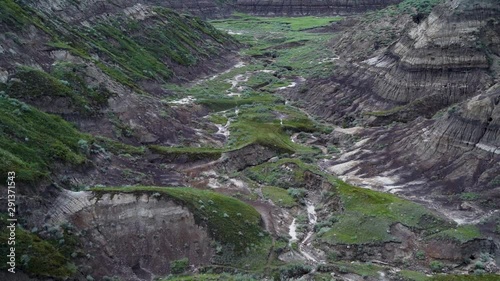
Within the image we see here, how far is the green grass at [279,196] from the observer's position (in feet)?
136

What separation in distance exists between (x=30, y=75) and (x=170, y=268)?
24.7 m

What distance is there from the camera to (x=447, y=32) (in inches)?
2394

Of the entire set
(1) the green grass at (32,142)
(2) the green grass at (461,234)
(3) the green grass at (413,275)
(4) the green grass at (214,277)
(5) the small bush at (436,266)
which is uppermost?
(1) the green grass at (32,142)

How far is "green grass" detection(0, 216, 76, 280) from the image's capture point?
2545 cm

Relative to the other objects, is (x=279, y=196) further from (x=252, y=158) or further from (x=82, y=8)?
(x=82, y=8)

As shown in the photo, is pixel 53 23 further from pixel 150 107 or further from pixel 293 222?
pixel 293 222

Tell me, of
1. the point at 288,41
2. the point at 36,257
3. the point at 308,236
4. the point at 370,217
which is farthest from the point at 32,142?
the point at 288,41

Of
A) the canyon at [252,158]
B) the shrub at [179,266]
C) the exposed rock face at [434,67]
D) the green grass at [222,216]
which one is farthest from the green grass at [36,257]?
the exposed rock face at [434,67]

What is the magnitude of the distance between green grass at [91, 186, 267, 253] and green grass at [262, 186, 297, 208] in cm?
481

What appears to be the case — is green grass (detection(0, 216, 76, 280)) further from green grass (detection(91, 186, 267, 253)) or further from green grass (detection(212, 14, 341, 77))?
green grass (detection(212, 14, 341, 77))

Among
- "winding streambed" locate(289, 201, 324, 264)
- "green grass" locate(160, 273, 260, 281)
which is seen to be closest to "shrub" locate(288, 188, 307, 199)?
"winding streambed" locate(289, 201, 324, 264)

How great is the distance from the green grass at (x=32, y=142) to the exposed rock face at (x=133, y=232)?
2828 millimetres

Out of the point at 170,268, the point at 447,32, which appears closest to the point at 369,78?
the point at 447,32

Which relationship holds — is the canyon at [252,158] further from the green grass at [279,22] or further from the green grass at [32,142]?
the green grass at [279,22]
